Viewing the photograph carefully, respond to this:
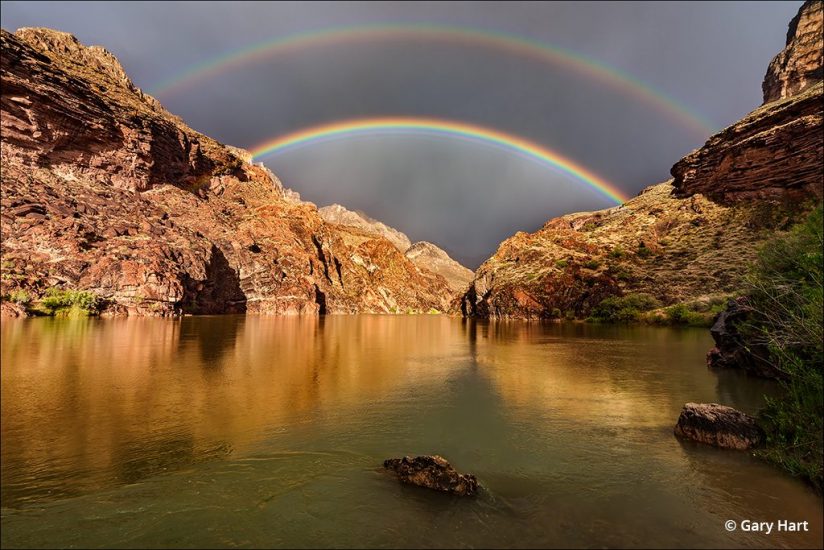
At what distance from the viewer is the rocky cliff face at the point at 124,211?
7094 cm

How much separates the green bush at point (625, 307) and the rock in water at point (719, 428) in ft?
240

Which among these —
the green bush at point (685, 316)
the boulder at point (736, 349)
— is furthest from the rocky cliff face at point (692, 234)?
the boulder at point (736, 349)

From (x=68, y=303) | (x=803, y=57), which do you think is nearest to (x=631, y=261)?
(x=68, y=303)

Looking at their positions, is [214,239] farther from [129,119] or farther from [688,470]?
[688,470]

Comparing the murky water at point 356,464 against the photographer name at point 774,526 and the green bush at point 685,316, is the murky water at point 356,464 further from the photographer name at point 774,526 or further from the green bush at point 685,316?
the green bush at point 685,316

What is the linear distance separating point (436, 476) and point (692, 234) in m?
110

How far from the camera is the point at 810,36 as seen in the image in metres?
140

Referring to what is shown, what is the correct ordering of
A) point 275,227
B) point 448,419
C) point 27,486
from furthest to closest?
1. point 275,227
2. point 448,419
3. point 27,486

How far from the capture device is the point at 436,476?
8.39 meters

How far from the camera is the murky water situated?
22.3 feet

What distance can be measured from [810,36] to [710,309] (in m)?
143

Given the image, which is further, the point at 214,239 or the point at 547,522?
the point at 214,239

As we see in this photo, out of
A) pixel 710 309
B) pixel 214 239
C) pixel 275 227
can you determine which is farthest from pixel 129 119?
pixel 710 309

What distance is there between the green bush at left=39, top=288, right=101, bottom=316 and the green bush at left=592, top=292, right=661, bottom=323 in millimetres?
90334
